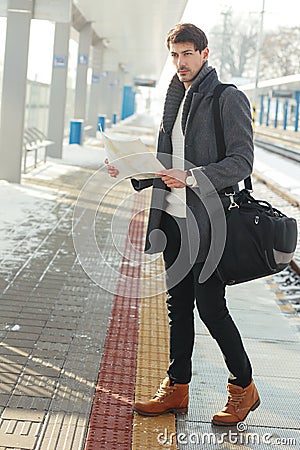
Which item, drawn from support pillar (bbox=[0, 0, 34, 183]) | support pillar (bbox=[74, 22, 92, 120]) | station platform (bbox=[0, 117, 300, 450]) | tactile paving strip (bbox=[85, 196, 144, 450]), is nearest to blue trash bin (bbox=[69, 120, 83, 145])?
support pillar (bbox=[74, 22, 92, 120])

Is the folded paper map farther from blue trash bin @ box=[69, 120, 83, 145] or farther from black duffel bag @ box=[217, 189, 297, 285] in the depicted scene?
blue trash bin @ box=[69, 120, 83, 145]

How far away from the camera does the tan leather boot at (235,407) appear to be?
3.69m

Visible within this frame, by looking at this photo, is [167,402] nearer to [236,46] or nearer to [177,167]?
[177,167]

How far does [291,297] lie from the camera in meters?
7.30

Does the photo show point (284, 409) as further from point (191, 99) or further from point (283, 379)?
point (191, 99)

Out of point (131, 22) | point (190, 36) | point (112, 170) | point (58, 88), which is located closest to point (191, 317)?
point (112, 170)

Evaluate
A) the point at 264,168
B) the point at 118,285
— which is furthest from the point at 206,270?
the point at 264,168

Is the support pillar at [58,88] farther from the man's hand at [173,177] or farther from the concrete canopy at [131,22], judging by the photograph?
the man's hand at [173,177]

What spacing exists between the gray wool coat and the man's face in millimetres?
36

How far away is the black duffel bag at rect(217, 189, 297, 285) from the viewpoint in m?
3.41

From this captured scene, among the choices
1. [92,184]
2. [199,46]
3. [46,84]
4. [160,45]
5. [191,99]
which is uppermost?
[160,45]

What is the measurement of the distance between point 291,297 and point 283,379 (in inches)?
112

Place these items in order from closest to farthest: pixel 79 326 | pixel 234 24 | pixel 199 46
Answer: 1. pixel 199 46
2. pixel 79 326
3. pixel 234 24

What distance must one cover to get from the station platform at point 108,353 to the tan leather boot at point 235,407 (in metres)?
0.06
